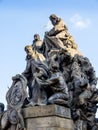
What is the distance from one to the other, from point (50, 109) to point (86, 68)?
302cm

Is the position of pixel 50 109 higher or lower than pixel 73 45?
lower

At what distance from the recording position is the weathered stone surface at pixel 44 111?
1362 centimetres

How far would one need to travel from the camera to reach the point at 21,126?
13781 mm

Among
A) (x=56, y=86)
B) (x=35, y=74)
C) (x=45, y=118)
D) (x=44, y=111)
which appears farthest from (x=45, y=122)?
(x=35, y=74)

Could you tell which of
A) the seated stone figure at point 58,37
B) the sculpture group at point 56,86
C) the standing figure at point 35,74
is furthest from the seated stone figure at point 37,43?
the standing figure at point 35,74

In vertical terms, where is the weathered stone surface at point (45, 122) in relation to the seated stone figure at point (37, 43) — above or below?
below

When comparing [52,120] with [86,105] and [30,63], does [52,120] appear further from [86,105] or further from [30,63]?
[30,63]

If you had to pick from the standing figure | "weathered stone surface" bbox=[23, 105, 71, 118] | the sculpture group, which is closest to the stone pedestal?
"weathered stone surface" bbox=[23, 105, 71, 118]

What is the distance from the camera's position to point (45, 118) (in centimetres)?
1362

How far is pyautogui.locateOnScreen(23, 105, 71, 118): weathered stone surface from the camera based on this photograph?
13617 mm

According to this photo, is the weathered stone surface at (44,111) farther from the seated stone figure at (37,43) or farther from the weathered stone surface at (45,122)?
the seated stone figure at (37,43)

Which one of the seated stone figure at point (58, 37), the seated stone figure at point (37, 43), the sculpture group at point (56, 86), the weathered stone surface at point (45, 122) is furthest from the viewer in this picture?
the seated stone figure at point (37, 43)

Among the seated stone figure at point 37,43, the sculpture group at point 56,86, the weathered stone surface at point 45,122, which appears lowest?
the weathered stone surface at point 45,122

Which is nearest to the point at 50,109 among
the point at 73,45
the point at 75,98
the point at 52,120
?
the point at 52,120
